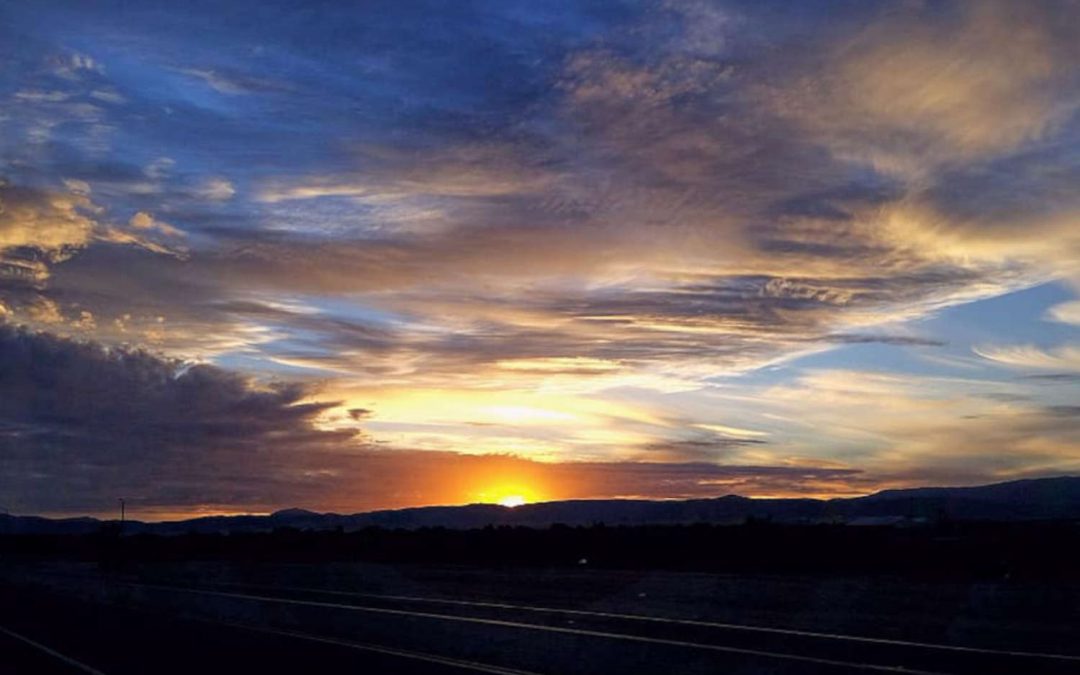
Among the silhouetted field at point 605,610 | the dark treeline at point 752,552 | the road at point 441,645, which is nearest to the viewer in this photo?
the road at point 441,645

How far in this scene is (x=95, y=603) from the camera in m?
47.3

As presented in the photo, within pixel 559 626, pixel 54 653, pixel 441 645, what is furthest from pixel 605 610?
pixel 54 653

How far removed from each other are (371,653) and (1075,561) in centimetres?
4010

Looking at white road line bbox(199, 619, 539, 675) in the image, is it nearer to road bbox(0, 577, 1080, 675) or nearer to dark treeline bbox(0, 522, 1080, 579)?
road bbox(0, 577, 1080, 675)

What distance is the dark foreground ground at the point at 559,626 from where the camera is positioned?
70.0 feet

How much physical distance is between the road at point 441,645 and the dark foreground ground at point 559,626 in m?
0.05

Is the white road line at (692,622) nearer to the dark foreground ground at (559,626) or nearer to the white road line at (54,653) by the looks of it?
the dark foreground ground at (559,626)

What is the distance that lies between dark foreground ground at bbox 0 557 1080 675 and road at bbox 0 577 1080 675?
Result: 48mm

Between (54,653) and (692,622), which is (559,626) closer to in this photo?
(692,622)

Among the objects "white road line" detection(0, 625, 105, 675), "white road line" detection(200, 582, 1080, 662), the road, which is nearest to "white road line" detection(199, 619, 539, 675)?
the road

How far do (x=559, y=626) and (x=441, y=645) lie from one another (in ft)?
20.2

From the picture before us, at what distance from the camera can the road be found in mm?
20328

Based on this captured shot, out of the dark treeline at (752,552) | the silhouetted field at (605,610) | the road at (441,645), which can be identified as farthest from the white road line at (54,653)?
the dark treeline at (752,552)

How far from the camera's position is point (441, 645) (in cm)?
2555
